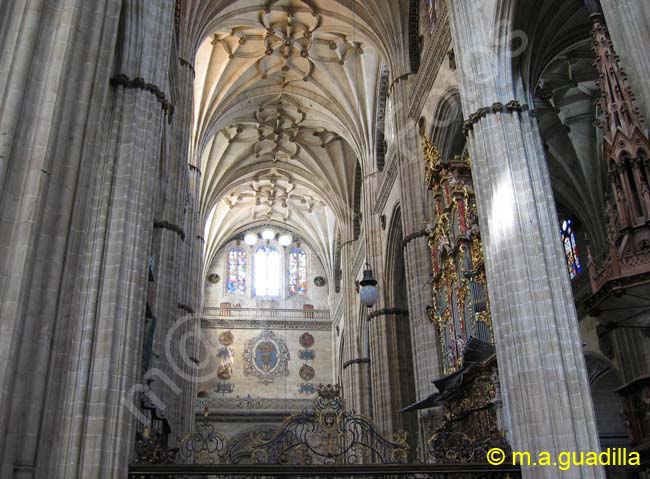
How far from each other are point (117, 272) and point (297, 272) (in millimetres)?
26540

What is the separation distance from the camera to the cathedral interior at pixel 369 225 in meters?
5.72

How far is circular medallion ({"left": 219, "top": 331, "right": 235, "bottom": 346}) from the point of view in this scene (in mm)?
33031

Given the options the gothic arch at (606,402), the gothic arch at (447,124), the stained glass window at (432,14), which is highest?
the stained glass window at (432,14)

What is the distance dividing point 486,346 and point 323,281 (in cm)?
2372

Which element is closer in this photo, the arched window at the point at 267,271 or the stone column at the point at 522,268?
the stone column at the point at 522,268

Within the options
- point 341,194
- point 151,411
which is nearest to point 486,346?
point 151,411

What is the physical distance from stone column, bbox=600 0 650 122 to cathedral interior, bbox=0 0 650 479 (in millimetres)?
22

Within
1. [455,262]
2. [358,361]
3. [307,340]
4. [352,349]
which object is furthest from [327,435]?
[307,340]

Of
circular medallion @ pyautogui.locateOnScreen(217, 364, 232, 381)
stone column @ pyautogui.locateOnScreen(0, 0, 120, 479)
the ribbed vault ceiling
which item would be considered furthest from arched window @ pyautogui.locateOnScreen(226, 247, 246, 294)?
stone column @ pyautogui.locateOnScreen(0, 0, 120, 479)

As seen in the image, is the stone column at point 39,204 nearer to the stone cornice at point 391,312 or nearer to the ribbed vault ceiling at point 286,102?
the ribbed vault ceiling at point 286,102

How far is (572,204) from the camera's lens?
1889 centimetres

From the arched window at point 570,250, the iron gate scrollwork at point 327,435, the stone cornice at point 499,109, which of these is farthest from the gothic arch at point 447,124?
the iron gate scrollwork at point 327,435

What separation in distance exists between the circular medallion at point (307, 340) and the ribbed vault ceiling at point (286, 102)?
5254mm

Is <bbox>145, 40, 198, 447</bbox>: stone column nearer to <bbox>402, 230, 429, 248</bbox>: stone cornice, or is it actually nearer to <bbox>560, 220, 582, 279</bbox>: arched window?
<bbox>402, 230, 429, 248</bbox>: stone cornice
